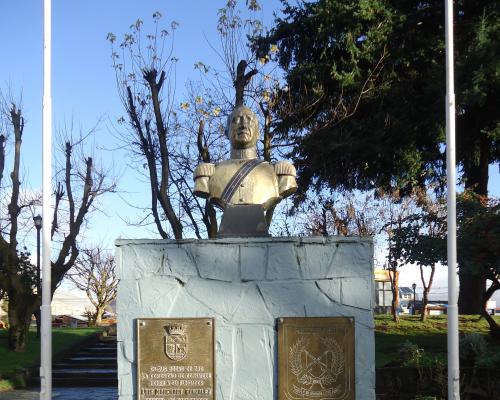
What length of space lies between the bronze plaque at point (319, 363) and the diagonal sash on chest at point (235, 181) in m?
1.40

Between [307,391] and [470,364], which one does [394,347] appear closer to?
[470,364]

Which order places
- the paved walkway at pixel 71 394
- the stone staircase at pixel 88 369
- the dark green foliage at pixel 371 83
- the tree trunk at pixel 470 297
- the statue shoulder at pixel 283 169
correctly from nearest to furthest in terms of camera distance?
the statue shoulder at pixel 283 169
the paved walkway at pixel 71 394
the stone staircase at pixel 88 369
the dark green foliage at pixel 371 83
the tree trunk at pixel 470 297

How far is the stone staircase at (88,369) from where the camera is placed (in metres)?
16.4

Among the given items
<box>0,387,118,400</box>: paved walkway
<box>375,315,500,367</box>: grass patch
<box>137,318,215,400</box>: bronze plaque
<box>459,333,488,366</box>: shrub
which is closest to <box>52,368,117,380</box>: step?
<box>0,387,118,400</box>: paved walkway

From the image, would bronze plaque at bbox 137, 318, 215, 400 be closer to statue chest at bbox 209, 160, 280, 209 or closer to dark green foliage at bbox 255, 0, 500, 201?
statue chest at bbox 209, 160, 280, 209

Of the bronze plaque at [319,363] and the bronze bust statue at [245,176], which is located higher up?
the bronze bust statue at [245,176]

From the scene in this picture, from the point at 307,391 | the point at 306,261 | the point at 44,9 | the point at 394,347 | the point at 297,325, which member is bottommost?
the point at 394,347

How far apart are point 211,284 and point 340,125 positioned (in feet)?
45.5

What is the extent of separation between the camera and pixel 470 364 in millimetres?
12562

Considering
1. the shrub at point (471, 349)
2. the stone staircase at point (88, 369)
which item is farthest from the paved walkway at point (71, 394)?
the shrub at point (471, 349)

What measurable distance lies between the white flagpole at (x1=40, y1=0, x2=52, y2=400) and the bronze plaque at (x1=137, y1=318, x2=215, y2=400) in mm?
2625

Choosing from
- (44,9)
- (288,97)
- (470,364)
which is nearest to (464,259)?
(470,364)

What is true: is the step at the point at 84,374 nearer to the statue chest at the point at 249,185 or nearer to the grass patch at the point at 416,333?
the grass patch at the point at 416,333

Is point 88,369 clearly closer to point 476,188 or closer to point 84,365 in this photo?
point 84,365
